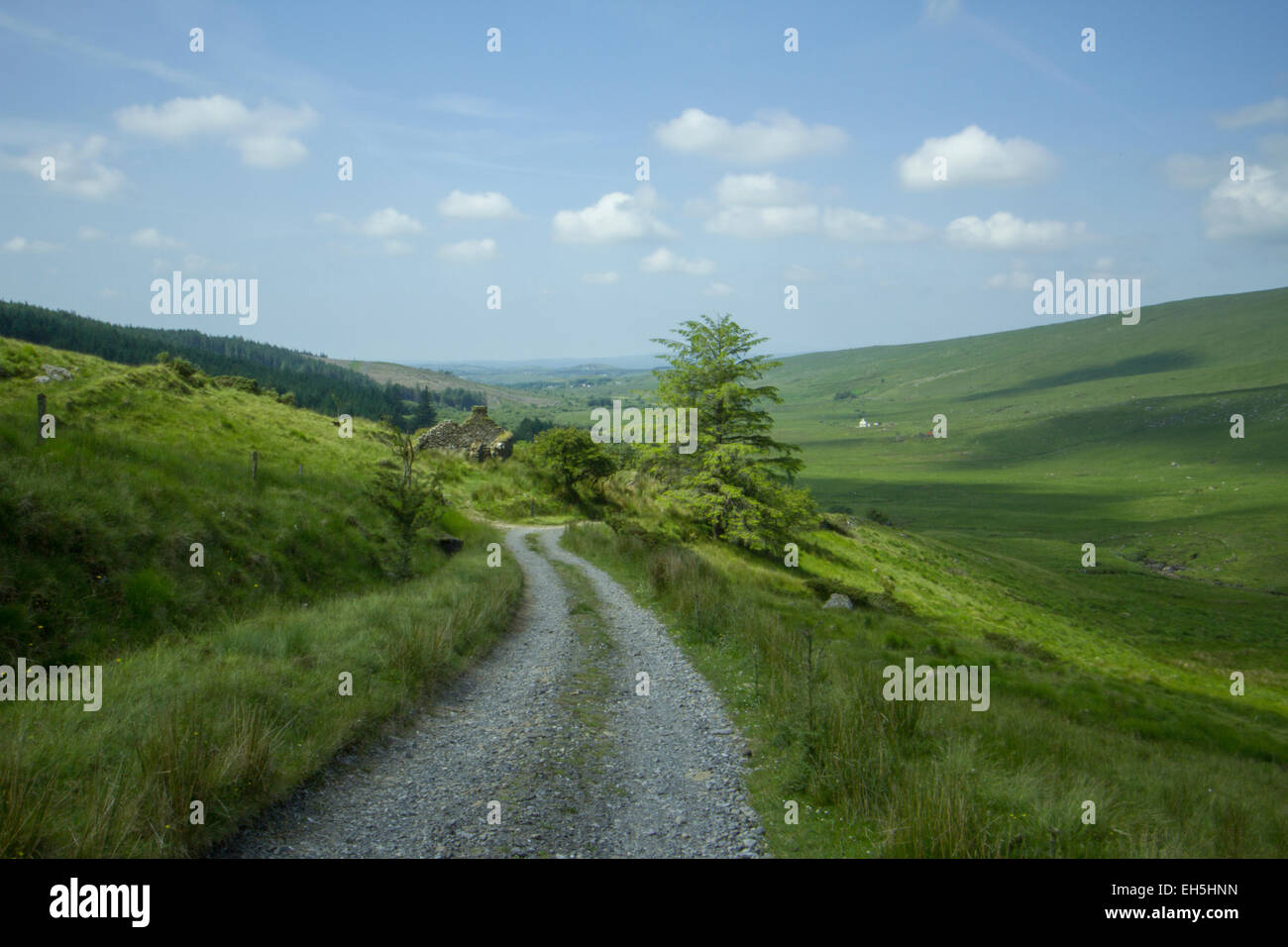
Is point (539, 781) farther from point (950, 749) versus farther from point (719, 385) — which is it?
point (719, 385)

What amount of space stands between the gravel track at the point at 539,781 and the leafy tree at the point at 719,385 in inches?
979

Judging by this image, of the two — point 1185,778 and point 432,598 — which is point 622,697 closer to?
point 432,598

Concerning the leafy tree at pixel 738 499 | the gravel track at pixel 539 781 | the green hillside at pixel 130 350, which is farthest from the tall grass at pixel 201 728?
the green hillside at pixel 130 350

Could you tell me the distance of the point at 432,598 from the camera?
14336 millimetres

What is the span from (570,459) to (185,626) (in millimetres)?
46443

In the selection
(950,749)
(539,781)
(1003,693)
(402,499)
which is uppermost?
(402,499)

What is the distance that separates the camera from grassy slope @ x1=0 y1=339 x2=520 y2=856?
5.13 m

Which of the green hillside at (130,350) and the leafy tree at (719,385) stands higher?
the green hillside at (130,350)

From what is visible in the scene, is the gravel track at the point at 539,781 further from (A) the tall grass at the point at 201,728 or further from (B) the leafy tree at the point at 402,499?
(B) the leafy tree at the point at 402,499

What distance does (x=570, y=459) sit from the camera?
5806 centimetres

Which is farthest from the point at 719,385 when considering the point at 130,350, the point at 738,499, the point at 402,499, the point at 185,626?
the point at 130,350

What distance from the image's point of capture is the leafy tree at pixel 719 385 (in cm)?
3516
